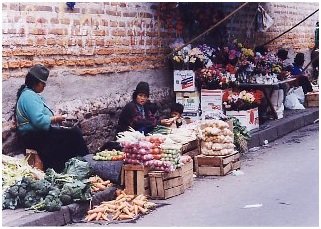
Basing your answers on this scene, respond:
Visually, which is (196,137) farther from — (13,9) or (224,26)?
(224,26)

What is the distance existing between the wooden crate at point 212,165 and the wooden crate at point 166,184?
0.96 metres

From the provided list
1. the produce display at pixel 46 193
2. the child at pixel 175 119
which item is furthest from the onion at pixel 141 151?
the child at pixel 175 119

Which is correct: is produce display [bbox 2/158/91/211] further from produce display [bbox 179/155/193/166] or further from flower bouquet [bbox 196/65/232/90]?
flower bouquet [bbox 196/65/232/90]

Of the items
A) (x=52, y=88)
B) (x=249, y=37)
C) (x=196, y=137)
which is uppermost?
(x=249, y=37)

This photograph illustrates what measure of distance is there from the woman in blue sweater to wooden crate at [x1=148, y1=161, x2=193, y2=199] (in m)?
1.13

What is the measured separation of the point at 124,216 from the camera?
20.6ft

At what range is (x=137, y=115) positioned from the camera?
8727 mm

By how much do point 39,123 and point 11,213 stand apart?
4.83ft

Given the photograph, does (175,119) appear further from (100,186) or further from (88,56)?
(100,186)

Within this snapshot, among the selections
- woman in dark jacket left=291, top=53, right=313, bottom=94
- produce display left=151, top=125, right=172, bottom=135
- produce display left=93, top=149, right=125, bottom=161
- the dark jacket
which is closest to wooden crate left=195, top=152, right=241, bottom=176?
produce display left=151, top=125, right=172, bottom=135

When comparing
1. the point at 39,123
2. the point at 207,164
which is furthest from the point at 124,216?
the point at 207,164

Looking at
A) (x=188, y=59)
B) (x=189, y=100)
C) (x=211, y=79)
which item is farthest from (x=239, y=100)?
(x=188, y=59)

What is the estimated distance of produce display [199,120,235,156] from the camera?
834cm

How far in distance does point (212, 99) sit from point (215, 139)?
247 cm
